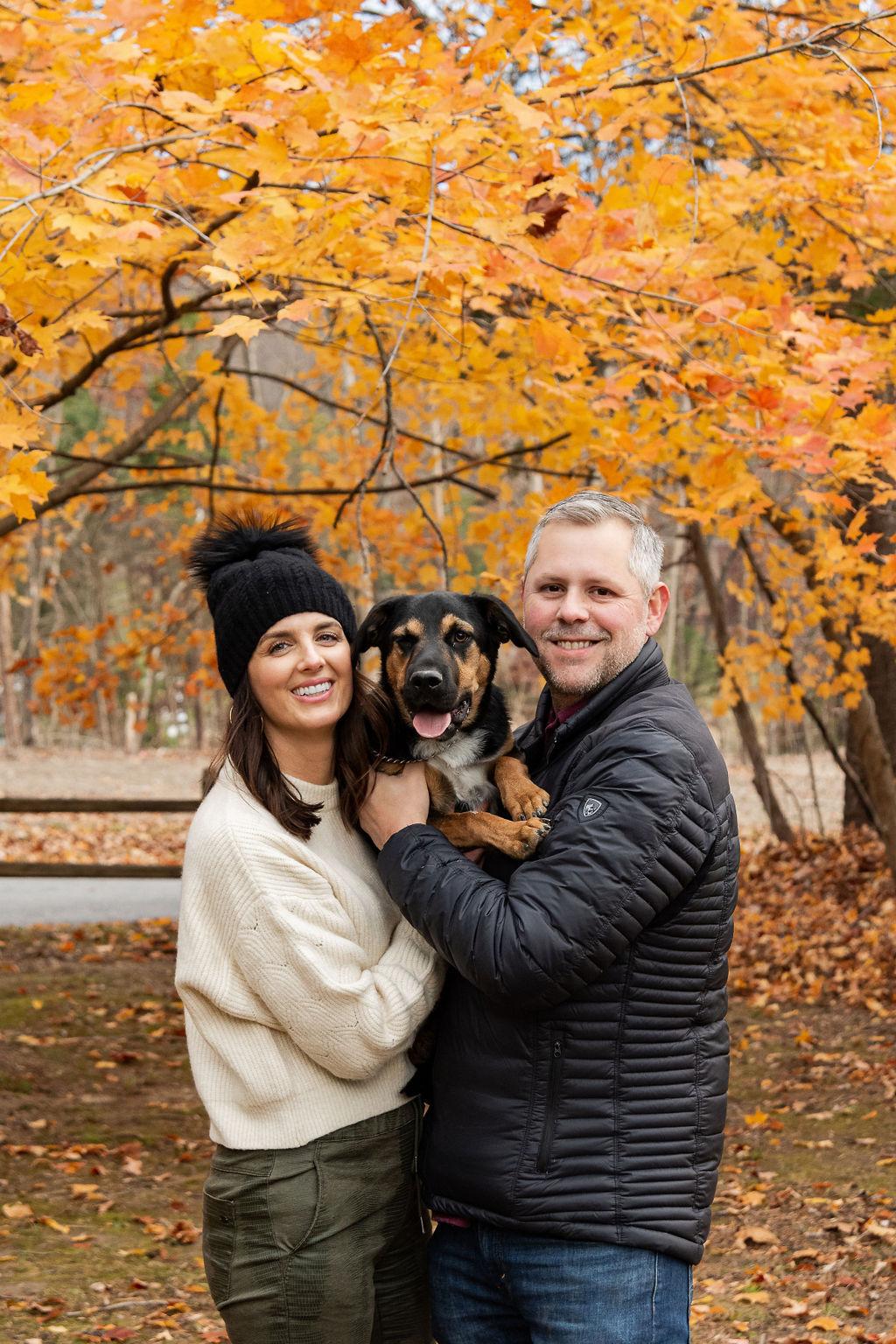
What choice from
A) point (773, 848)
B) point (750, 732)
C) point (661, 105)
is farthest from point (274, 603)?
point (773, 848)

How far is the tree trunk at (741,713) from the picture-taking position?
1005cm

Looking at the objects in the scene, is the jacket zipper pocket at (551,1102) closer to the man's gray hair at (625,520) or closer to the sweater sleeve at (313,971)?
the sweater sleeve at (313,971)

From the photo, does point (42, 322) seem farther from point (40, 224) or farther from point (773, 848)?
point (773, 848)

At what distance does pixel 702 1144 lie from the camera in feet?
6.95

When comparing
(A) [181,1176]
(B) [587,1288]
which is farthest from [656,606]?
(A) [181,1176]

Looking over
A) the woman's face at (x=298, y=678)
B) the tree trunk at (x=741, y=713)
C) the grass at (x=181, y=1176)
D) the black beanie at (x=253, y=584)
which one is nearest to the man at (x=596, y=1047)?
the woman's face at (x=298, y=678)

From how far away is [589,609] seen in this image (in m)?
2.36

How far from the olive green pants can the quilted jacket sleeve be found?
57 centimetres

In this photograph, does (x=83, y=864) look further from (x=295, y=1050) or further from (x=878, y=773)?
(x=295, y=1050)

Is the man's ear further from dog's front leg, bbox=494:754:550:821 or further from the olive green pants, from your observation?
the olive green pants

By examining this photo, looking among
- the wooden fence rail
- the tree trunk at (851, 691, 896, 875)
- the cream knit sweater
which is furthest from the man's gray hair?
the wooden fence rail

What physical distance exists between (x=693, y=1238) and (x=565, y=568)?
4.17 feet

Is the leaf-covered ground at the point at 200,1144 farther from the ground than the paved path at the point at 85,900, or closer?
farther from the ground

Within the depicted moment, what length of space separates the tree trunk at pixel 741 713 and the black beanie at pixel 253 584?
22.2 feet
